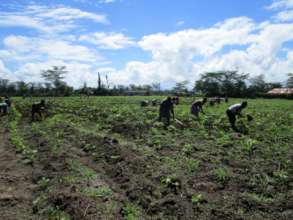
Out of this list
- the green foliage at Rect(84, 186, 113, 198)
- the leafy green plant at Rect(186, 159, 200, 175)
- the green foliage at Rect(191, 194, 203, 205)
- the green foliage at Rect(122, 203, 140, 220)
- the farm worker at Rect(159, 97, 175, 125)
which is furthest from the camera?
the farm worker at Rect(159, 97, 175, 125)

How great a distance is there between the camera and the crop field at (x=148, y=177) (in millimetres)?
5125

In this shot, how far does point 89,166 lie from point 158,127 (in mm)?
6080

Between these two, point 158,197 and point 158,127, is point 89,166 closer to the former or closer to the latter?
point 158,197

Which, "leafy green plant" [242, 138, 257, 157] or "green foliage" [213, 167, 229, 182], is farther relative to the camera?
"leafy green plant" [242, 138, 257, 157]

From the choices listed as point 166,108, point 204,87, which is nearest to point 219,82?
point 204,87

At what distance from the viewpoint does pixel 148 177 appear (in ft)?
21.8

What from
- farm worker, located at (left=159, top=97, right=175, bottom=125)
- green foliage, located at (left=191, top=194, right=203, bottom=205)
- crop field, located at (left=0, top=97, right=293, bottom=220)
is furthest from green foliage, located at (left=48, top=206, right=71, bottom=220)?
farm worker, located at (left=159, top=97, right=175, bottom=125)

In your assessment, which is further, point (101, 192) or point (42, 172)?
point (42, 172)

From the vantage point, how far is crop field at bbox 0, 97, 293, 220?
5125 millimetres

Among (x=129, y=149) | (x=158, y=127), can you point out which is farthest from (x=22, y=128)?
(x=129, y=149)

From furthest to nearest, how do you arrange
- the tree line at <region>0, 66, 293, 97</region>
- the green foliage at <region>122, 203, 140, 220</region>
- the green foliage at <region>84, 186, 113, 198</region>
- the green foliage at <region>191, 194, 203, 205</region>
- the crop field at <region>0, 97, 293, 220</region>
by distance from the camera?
the tree line at <region>0, 66, 293, 97</region> → the green foliage at <region>84, 186, 113, 198</region> → the green foliage at <region>191, 194, 203, 205</region> → the crop field at <region>0, 97, 293, 220</region> → the green foliage at <region>122, 203, 140, 220</region>

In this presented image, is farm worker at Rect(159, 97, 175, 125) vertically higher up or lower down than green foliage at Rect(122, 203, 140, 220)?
higher up

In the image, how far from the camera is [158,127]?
1348cm

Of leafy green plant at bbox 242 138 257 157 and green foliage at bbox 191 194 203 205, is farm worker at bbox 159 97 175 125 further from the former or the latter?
green foliage at bbox 191 194 203 205
